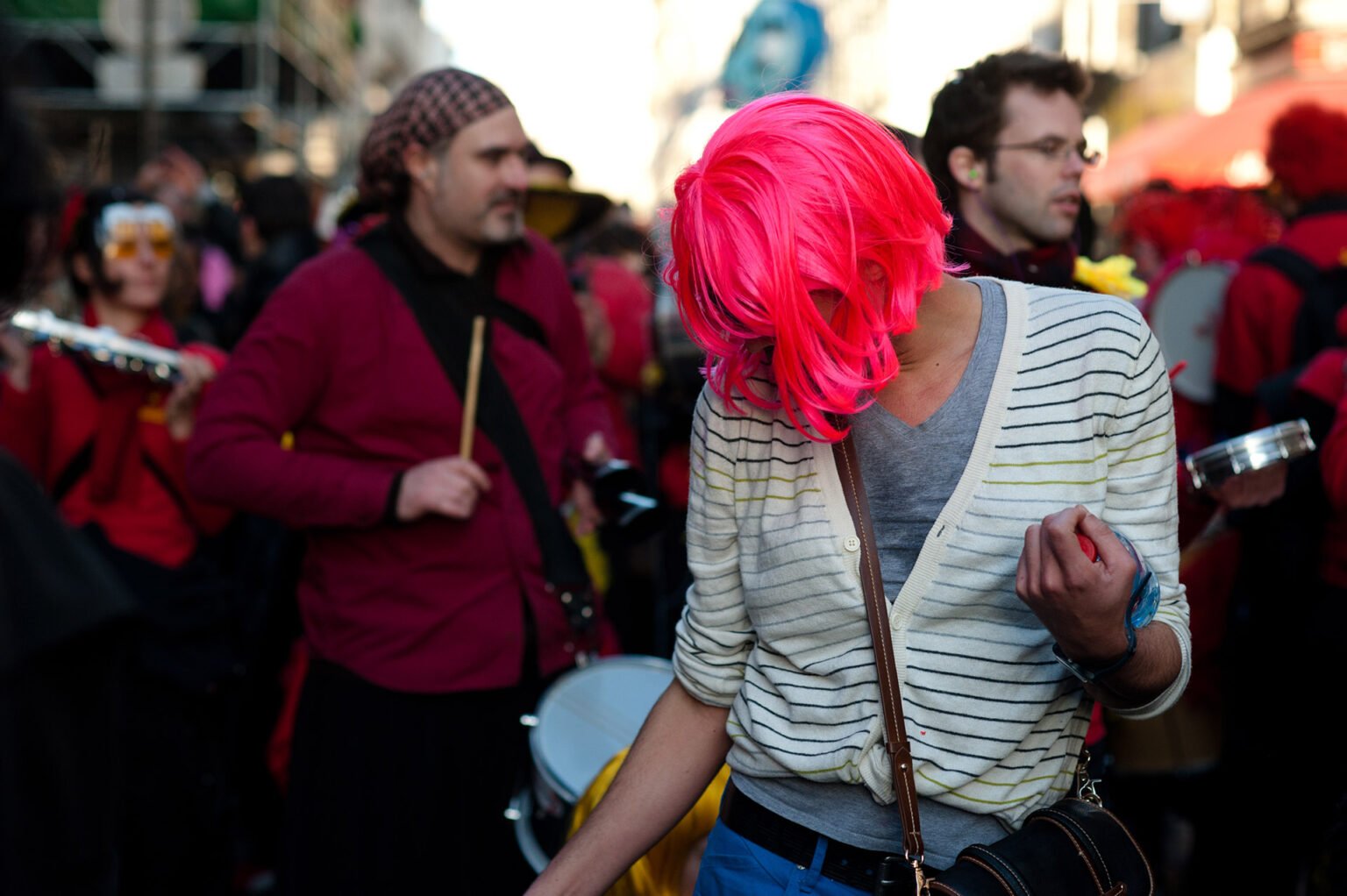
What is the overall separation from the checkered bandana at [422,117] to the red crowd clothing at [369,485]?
0.84 feet

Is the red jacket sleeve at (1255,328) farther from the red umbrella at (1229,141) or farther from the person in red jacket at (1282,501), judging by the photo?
the red umbrella at (1229,141)

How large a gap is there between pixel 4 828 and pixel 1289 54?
61.5 ft

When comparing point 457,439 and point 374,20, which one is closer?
point 457,439

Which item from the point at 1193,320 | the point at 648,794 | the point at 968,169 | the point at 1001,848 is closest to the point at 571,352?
the point at 968,169

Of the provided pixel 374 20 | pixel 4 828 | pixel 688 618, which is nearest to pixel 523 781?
pixel 688 618

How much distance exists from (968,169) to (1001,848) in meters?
1.76

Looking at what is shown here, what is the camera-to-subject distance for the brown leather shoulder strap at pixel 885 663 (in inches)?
71.2

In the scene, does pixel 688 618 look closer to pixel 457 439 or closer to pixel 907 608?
pixel 907 608

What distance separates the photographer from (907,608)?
1.86m

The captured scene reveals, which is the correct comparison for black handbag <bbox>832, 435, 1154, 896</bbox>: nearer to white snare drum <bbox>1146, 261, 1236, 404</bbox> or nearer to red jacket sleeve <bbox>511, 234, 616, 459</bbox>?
red jacket sleeve <bbox>511, 234, 616, 459</bbox>

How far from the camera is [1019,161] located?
10.1 feet

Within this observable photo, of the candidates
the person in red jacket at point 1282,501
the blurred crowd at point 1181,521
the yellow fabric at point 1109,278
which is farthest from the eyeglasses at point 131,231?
the person in red jacket at point 1282,501

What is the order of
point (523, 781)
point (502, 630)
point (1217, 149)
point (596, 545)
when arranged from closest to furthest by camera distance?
point (523, 781) < point (502, 630) < point (596, 545) < point (1217, 149)

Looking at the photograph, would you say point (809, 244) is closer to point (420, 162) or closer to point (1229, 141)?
point (420, 162)
